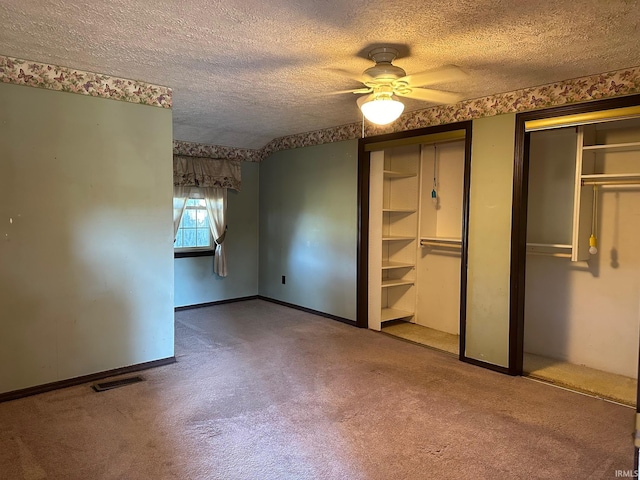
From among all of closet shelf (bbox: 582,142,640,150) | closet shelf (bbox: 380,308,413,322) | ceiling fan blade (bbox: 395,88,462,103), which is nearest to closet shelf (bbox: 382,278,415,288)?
closet shelf (bbox: 380,308,413,322)

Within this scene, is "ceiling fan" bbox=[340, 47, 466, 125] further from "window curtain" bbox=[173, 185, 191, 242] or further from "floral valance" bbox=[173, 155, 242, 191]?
"window curtain" bbox=[173, 185, 191, 242]

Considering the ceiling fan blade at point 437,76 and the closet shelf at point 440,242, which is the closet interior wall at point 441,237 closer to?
the closet shelf at point 440,242

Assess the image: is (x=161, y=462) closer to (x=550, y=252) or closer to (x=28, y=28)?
(x=28, y=28)

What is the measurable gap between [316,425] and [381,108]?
2.06 meters

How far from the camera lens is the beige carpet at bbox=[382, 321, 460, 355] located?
443cm

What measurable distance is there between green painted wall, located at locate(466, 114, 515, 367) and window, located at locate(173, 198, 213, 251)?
3.76m

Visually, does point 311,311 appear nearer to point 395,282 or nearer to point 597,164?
point 395,282

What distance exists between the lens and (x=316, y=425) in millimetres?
2738

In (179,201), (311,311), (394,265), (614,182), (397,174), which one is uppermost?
(397,174)

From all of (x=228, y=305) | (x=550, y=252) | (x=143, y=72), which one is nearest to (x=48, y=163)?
(x=143, y=72)

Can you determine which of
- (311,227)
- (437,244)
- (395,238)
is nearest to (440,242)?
(437,244)

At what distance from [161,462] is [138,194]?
214 centimetres

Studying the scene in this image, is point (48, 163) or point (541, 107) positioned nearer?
point (48, 163)

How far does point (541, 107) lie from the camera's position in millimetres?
3402
